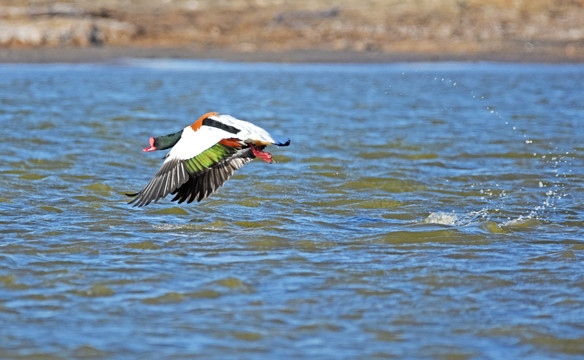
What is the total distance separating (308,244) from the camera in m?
6.68

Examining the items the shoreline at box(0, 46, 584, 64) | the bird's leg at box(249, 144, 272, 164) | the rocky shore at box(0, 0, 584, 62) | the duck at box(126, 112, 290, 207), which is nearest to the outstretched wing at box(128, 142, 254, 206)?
the duck at box(126, 112, 290, 207)

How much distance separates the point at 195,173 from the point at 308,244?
3.35 ft

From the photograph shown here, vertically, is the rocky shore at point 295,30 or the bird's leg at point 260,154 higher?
the rocky shore at point 295,30

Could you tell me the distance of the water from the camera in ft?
15.4

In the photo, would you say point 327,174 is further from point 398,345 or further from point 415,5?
point 415,5

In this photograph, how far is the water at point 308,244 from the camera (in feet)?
15.4

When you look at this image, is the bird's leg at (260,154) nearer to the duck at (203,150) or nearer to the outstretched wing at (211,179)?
the duck at (203,150)

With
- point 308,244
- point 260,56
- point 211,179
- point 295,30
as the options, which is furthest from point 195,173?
point 295,30

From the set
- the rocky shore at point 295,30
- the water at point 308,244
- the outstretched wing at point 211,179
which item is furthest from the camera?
the rocky shore at point 295,30

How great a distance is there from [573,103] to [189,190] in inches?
474

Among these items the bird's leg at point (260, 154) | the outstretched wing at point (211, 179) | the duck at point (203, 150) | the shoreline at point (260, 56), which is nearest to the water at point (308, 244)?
the outstretched wing at point (211, 179)

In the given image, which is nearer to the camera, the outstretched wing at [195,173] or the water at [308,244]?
the water at [308,244]

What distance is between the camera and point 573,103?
17.1 m

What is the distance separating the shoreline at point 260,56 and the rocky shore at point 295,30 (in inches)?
1.3
